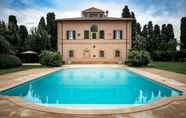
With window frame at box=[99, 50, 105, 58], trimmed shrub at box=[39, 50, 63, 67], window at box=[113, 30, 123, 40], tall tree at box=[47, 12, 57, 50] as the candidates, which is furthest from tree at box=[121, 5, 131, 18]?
trimmed shrub at box=[39, 50, 63, 67]

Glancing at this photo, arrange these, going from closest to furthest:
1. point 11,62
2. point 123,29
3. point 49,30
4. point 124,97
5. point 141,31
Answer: point 124,97 → point 11,62 → point 123,29 → point 49,30 → point 141,31

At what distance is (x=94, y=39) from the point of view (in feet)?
105

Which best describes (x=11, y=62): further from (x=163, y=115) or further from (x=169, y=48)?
(x=169, y=48)

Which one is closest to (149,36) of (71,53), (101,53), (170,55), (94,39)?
(170,55)

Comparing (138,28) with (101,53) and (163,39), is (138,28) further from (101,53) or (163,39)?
(101,53)

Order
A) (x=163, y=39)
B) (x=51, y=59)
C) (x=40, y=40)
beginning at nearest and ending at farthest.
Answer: (x=51, y=59)
(x=40, y=40)
(x=163, y=39)

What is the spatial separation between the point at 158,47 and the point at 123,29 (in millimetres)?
9979

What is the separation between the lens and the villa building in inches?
1253

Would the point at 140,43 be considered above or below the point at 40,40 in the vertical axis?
below

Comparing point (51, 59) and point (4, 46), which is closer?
point (4, 46)

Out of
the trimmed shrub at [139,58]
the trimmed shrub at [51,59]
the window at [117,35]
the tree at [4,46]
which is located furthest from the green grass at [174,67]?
the tree at [4,46]

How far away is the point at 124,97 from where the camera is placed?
937cm

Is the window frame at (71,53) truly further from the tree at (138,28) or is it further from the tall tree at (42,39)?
the tree at (138,28)

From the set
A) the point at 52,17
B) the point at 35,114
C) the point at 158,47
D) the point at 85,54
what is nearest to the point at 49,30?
the point at 52,17
